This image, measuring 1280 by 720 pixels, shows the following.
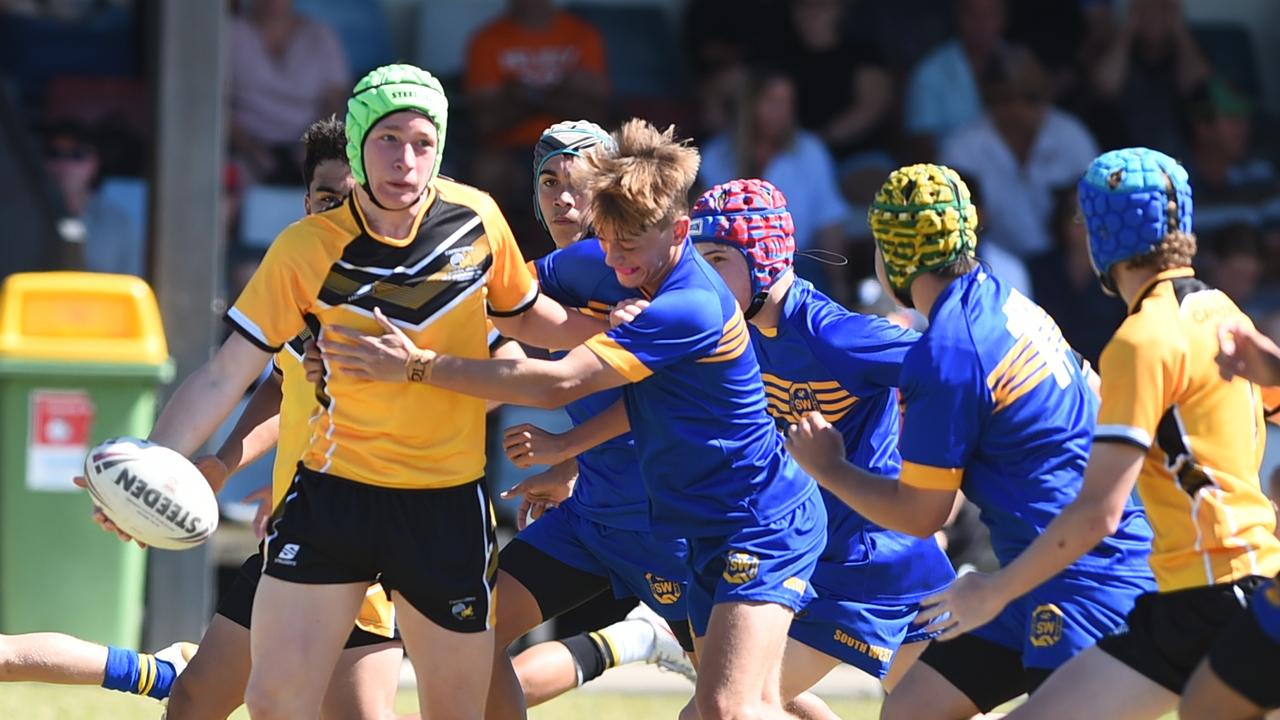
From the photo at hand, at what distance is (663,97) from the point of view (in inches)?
436

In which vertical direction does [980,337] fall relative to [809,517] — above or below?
above

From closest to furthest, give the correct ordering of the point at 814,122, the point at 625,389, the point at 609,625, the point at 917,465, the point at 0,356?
the point at 917,465, the point at 625,389, the point at 609,625, the point at 0,356, the point at 814,122

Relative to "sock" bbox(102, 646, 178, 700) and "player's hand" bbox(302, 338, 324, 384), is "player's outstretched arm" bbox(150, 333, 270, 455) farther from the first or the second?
"sock" bbox(102, 646, 178, 700)

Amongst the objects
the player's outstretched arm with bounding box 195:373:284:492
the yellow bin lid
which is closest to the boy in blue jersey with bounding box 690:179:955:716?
the player's outstretched arm with bounding box 195:373:284:492

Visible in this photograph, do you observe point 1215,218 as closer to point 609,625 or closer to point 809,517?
point 609,625

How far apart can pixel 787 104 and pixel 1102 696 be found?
623 cm

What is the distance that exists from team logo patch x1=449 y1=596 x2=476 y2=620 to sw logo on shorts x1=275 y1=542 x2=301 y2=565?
0.40m

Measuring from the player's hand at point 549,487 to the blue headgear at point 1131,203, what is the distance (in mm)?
1870

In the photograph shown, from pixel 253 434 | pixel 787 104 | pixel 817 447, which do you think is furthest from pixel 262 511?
pixel 787 104

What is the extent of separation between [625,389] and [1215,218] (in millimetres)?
6950

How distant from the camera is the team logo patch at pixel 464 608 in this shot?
14.9 ft

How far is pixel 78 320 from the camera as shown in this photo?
25.5 ft

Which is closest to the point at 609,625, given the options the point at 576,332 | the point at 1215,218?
the point at 576,332

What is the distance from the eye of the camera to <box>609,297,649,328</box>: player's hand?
4.66 meters
